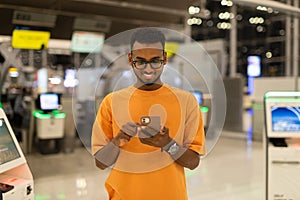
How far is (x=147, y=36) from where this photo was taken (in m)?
1.37

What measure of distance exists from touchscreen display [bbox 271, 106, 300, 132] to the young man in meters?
2.12

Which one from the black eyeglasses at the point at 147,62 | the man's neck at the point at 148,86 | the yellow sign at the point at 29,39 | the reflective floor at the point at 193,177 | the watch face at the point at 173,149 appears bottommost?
the reflective floor at the point at 193,177

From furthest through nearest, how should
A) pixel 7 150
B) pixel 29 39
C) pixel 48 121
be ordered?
pixel 29 39 → pixel 48 121 → pixel 7 150

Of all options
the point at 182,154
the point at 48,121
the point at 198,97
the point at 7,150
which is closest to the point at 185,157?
the point at 182,154

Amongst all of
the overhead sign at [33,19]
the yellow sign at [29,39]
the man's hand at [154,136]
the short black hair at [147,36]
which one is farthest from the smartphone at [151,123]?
the yellow sign at [29,39]

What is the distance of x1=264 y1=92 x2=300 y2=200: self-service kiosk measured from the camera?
3297 millimetres

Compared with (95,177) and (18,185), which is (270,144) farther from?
(95,177)

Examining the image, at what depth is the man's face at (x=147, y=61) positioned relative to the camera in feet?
4.43

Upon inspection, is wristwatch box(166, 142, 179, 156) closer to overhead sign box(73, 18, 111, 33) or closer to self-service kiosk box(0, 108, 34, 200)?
self-service kiosk box(0, 108, 34, 200)

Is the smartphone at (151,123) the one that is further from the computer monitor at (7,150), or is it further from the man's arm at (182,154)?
the computer monitor at (7,150)

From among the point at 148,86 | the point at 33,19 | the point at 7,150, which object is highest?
the point at 33,19

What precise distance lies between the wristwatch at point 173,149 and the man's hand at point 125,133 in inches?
5.8

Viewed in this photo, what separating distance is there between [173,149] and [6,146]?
1.32 metres

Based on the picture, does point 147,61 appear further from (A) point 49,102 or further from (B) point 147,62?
(A) point 49,102
